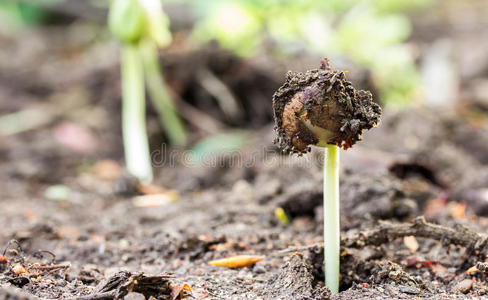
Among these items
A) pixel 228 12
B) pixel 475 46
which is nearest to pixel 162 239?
pixel 228 12

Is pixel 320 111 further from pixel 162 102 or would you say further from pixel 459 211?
pixel 162 102

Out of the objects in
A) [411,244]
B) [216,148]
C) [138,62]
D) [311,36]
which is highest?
[311,36]

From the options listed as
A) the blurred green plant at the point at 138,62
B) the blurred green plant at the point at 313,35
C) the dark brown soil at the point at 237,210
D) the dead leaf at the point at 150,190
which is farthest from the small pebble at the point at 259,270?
the blurred green plant at the point at 313,35

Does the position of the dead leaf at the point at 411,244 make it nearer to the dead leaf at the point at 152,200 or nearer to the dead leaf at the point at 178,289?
the dead leaf at the point at 178,289

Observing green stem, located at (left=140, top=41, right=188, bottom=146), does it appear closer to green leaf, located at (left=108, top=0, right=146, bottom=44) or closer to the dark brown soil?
the dark brown soil

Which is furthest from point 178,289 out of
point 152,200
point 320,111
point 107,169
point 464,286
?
point 107,169

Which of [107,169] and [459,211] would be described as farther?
[107,169]
